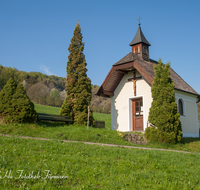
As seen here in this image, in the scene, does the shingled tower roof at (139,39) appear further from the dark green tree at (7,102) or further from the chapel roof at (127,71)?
the dark green tree at (7,102)

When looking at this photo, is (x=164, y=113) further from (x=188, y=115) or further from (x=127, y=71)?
(x=127, y=71)

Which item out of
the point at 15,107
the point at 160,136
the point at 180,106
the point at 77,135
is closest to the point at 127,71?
the point at 180,106

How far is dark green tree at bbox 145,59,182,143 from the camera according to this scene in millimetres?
12461

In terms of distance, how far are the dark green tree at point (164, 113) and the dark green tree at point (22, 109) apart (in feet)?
23.7

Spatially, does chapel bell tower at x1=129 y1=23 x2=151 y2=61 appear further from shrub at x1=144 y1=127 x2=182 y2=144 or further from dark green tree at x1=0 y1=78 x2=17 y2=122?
dark green tree at x1=0 y1=78 x2=17 y2=122

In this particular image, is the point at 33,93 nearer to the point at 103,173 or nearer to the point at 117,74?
the point at 117,74

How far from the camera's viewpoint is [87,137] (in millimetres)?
12047

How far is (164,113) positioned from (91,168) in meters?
7.84

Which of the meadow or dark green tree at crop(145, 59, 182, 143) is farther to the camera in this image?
dark green tree at crop(145, 59, 182, 143)

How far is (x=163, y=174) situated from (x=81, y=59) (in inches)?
526

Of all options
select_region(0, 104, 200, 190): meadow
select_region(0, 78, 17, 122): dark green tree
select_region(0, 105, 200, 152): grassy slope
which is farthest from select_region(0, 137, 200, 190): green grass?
select_region(0, 78, 17, 122): dark green tree

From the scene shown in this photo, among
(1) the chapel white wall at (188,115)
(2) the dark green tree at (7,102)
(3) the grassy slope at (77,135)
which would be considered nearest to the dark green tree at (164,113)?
(3) the grassy slope at (77,135)

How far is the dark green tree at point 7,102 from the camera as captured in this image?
501 inches

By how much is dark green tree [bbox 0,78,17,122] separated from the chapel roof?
713 cm
